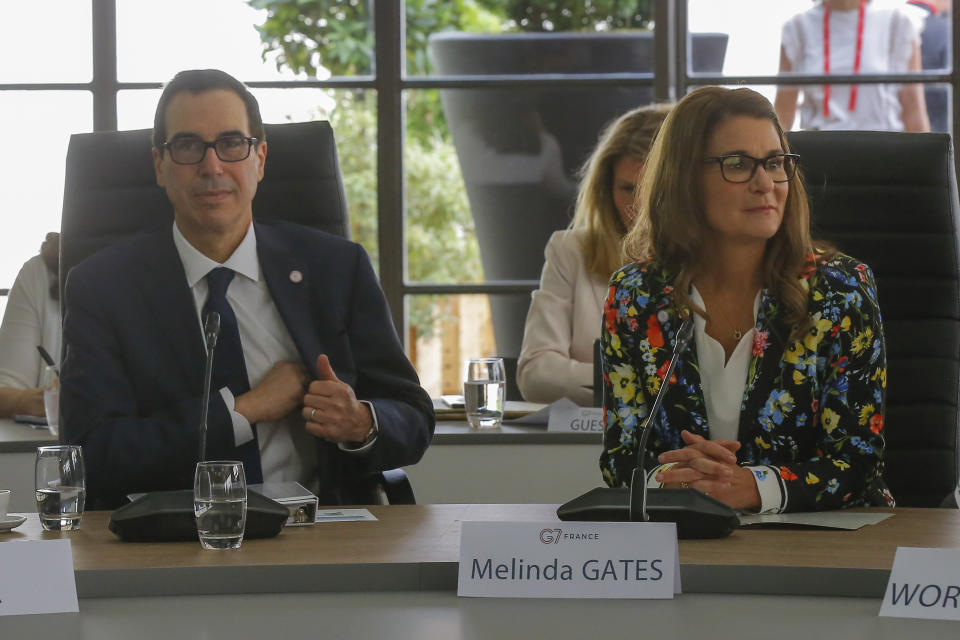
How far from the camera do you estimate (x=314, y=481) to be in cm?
202

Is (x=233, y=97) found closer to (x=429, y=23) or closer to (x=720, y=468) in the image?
(x=720, y=468)

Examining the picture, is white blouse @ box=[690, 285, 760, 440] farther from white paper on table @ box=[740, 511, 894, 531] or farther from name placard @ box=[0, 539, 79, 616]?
name placard @ box=[0, 539, 79, 616]

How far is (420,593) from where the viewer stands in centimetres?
125

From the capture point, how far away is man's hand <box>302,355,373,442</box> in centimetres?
189

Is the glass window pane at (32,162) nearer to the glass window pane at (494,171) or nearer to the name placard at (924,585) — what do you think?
the glass window pane at (494,171)

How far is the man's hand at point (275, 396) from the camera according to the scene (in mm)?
1916

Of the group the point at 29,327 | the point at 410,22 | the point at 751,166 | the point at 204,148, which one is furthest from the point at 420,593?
the point at 410,22

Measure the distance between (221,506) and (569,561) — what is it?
1.31ft

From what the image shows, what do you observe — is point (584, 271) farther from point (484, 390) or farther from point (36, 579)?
point (36, 579)

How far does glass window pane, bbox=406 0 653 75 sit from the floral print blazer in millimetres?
2149

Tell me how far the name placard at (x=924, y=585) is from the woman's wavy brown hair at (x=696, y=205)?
72 cm

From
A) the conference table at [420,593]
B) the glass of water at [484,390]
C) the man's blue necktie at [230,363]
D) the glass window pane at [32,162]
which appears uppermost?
the glass window pane at [32,162]

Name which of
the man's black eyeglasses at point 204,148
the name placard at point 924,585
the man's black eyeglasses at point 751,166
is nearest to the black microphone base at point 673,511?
the name placard at point 924,585

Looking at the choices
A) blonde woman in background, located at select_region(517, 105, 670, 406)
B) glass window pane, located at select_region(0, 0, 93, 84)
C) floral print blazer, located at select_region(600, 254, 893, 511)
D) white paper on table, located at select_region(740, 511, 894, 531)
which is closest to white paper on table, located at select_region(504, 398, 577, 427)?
blonde woman in background, located at select_region(517, 105, 670, 406)
